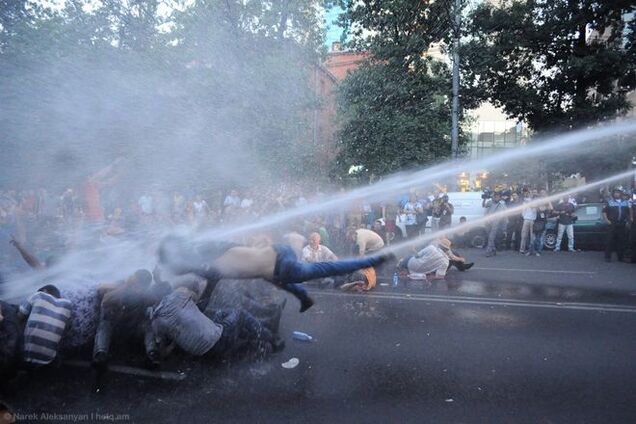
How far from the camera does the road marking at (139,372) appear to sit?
4551mm

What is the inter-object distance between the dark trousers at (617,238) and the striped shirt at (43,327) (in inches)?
470

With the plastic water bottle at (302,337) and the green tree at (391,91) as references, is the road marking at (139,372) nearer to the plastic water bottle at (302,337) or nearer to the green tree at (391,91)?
the plastic water bottle at (302,337)

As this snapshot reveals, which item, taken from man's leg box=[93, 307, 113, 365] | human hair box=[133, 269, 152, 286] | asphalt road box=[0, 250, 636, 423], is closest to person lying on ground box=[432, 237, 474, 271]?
asphalt road box=[0, 250, 636, 423]

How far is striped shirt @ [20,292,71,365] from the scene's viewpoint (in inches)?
166

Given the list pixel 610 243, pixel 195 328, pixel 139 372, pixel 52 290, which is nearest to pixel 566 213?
pixel 610 243

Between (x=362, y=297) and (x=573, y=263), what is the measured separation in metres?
6.34

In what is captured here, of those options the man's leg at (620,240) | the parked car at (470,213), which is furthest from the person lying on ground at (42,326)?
the man's leg at (620,240)

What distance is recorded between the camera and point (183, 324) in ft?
15.0

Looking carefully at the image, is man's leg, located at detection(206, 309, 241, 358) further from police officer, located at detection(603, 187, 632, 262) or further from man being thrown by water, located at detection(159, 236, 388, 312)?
police officer, located at detection(603, 187, 632, 262)

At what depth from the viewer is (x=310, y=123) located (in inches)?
552

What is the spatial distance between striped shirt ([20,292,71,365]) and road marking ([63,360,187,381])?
0.56 m

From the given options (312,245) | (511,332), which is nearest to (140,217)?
(312,245)

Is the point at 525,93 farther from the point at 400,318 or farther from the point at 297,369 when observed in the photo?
the point at 297,369

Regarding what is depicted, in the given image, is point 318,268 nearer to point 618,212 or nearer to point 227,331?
point 227,331
